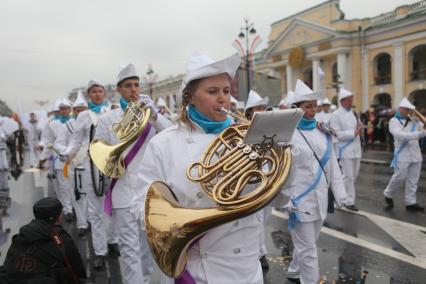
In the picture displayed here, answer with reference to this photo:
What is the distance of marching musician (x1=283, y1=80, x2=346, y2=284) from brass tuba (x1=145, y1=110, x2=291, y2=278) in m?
1.91

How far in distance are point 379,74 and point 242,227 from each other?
38276 mm

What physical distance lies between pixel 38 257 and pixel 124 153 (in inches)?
52.8

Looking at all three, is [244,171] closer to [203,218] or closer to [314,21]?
[203,218]

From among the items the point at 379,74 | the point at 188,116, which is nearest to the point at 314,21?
the point at 379,74

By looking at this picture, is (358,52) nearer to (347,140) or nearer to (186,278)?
(347,140)

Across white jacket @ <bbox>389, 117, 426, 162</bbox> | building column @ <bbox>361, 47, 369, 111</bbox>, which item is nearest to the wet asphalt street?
white jacket @ <bbox>389, 117, 426, 162</bbox>

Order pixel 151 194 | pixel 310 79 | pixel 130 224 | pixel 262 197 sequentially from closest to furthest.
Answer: pixel 262 197, pixel 151 194, pixel 130 224, pixel 310 79

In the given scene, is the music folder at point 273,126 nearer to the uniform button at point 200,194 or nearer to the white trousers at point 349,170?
the uniform button at point 200,194

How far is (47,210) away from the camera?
3.38 metres

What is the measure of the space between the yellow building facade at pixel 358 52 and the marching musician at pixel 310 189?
24.9 metres

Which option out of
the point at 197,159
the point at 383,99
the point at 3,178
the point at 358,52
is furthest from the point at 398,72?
the point at 197,159

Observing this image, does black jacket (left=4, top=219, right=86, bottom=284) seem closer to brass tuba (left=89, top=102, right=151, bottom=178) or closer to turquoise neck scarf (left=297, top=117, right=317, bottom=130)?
brass tuba (left=89, top=102, right=151, bottom=178)

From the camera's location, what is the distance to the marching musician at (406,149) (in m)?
7.57

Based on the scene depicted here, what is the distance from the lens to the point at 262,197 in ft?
5.91
